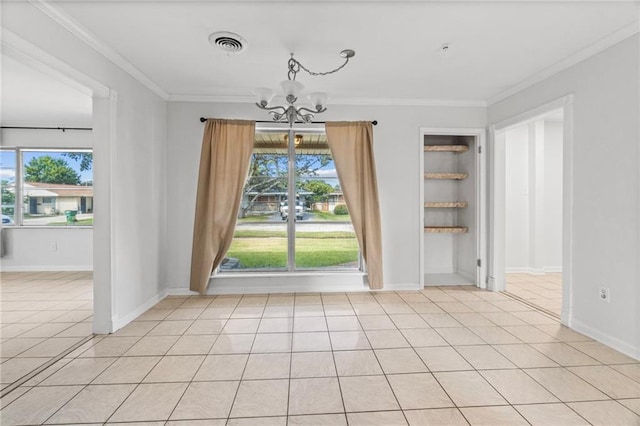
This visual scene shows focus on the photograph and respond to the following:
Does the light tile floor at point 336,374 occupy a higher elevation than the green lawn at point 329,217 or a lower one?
lower

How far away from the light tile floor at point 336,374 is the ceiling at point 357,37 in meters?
2.55

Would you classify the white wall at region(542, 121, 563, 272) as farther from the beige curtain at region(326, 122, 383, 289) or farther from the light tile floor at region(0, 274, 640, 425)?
the beige curtain at region(326, 122, 383, 289)

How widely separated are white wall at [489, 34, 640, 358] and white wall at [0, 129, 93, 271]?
684 cm

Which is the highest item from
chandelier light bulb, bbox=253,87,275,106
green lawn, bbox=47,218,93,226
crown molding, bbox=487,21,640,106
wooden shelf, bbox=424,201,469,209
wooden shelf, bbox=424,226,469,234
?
crown molding, bbox=487,21,640,106

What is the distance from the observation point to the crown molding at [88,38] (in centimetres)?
213

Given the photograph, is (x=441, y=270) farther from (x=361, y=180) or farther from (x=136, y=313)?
(x=136, y=313)

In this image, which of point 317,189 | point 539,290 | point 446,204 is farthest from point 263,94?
point 539,290

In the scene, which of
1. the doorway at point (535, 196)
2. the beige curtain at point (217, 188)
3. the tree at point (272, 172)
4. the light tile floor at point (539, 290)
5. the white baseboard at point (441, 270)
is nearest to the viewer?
the light tile floor at point (539, 290)

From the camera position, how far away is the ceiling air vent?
8.20 ft

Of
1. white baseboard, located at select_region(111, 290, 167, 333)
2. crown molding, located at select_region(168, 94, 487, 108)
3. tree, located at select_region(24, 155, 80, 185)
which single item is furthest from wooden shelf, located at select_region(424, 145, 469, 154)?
tree, located at select_region(24, 155, 80, 185)

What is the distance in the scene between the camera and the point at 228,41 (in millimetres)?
2582

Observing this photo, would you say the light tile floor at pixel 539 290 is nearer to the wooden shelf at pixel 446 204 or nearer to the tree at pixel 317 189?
the wooden shelf at pixel 446 204

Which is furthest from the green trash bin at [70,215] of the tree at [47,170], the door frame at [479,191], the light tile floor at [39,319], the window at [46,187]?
the door frame at [479,191]

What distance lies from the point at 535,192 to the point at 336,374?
15.2 feet
